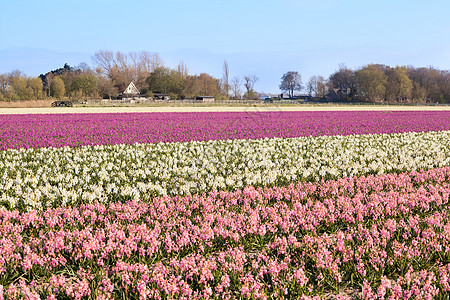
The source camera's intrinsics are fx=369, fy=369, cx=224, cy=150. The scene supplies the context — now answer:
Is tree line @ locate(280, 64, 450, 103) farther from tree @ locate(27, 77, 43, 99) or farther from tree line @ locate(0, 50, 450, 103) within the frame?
tree @ locate(27, 77, 43, 99)

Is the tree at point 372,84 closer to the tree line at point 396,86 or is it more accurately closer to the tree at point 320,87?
the tree line at point 396,86

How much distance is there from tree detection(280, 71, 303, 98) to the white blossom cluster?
15210 cm

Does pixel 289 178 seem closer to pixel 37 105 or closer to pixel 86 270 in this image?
pixel 86 270

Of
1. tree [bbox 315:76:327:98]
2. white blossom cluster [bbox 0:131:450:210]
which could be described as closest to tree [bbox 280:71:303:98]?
tree [bbox 315:76:327:98]

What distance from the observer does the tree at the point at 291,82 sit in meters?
165

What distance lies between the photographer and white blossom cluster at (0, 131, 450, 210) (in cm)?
866

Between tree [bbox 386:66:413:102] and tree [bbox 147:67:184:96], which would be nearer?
tree [bbox 147:67:184:96]

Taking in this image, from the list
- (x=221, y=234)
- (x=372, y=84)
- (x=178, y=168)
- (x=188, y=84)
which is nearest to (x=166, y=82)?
(x=188, y=84)

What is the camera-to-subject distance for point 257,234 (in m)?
6.39

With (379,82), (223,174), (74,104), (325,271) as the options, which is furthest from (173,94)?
(325,271)

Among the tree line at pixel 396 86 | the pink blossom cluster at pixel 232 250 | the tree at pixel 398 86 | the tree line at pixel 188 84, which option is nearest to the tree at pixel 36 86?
the tree line at pixel 188 84

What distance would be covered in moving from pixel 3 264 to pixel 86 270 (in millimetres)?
1142

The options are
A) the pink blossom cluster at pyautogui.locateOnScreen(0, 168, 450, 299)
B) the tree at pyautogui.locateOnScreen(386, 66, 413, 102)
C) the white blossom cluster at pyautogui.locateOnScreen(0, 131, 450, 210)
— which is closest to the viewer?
the pink blossom cluster at pyautogui.locateOnScreen(0, 168, 450, 299)

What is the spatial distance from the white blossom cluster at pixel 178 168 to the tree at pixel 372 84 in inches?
3744
